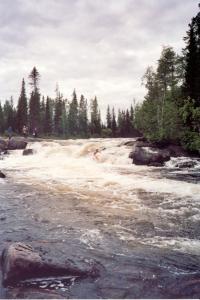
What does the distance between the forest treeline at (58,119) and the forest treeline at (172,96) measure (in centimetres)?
2067

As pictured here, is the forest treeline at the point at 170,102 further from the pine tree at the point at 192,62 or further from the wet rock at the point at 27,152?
the wet rock at the point at 27,152

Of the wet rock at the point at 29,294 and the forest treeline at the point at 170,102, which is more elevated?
the forest treeline at the point at 170,102

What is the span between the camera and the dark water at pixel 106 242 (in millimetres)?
6434

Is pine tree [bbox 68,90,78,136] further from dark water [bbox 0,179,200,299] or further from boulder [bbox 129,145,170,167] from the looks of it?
dark water [bbox 0,179,200,299]

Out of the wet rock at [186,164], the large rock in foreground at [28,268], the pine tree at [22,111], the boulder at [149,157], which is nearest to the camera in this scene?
the large rock in foreground at [28,268]

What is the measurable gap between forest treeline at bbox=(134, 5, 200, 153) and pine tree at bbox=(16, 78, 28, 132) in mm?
31997

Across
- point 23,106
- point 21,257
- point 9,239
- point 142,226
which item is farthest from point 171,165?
point 23,106

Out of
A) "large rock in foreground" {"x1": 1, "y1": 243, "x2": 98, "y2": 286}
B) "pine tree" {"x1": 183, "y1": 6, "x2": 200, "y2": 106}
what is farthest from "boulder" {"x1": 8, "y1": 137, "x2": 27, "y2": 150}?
"large rock in foreground" {"x1": 1, "y1": 243, "x2": 98, "y2": 286}

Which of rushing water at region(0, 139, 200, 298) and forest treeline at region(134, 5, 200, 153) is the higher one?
forest treeline at region(134, 5, 200, 153)

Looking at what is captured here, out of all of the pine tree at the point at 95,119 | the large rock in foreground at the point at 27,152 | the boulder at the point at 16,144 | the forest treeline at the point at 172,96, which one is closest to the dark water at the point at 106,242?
the forest treeline at the point at 172,96

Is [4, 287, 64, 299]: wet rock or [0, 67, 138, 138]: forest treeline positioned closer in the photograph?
[4, 287, 64, 299]: wet rock

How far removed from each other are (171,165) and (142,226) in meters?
18.2

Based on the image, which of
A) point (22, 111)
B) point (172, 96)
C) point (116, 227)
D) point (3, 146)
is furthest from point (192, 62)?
point (22, 111)

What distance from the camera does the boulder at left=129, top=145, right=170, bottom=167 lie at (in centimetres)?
2853
